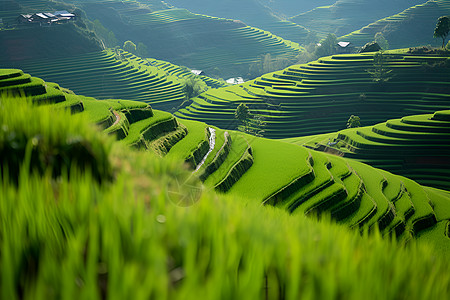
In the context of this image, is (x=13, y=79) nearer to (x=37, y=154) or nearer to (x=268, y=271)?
(x=37, y=154)

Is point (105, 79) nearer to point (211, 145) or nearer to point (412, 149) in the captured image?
point (211, 145)

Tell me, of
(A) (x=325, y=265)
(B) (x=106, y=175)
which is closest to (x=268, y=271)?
(A) (x=325, y=265)

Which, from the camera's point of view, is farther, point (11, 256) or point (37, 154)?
point (37, 154)

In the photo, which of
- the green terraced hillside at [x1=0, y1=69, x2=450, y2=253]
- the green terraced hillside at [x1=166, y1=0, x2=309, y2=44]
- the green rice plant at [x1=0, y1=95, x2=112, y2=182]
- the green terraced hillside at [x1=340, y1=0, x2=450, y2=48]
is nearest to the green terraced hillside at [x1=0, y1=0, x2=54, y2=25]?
the green terraced hillside at [x1=0, y1=69, x2=450, y2=253]

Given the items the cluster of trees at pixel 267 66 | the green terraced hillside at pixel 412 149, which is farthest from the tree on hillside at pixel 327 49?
the green terraced hillside at pixel 412 149

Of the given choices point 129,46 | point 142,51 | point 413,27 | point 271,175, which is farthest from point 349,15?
point 271,175

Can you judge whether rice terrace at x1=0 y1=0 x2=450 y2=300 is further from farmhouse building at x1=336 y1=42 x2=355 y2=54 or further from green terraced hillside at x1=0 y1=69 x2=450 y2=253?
farmhouse building at x1=336 y1=42 x2=355 y2=54
